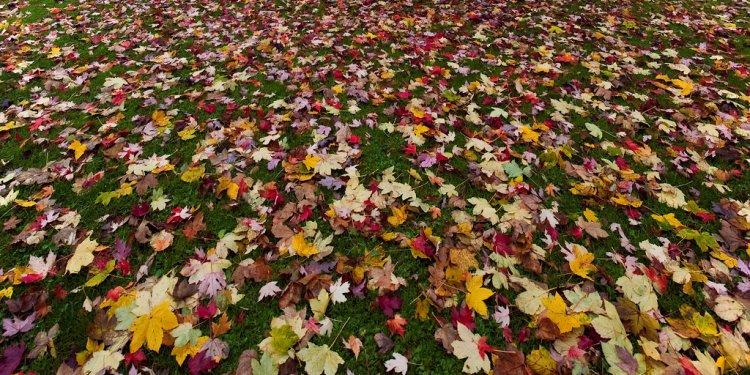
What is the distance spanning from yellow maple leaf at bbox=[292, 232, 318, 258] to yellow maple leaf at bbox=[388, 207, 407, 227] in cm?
64

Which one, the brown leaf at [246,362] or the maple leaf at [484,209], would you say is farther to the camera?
the maple leaf at [484,209]

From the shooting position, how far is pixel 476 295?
8.21 ft

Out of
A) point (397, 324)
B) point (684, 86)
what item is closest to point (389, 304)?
point (397, 324)

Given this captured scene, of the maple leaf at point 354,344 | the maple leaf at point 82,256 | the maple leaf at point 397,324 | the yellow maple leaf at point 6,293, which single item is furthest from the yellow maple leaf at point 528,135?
the yellow maple leaf at point 6,293

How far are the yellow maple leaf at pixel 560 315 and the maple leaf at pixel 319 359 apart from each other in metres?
1.34

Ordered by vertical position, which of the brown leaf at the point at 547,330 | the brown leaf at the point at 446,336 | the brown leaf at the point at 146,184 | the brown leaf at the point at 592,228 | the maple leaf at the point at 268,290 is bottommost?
the brown leaf at the point at 446,336

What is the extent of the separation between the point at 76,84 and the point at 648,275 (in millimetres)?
6344

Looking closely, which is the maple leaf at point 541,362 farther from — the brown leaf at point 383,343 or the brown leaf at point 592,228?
the brown leaf at point 592,228

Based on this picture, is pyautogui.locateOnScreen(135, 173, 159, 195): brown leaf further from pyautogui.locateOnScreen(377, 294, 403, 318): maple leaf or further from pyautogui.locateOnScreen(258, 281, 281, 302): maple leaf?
pyautogui.locateOnScreen(377, 294, 403, 318): maple leaf

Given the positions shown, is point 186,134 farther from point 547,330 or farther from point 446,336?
point 547,330

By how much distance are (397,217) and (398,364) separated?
44.4 inches

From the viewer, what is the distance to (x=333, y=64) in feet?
17.2

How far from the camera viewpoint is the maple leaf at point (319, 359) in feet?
7.14

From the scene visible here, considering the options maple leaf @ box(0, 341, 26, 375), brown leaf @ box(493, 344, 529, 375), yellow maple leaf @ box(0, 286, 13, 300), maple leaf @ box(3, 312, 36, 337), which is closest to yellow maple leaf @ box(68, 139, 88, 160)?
yellow maple leaf @ box(0, 286, 13, 300)
